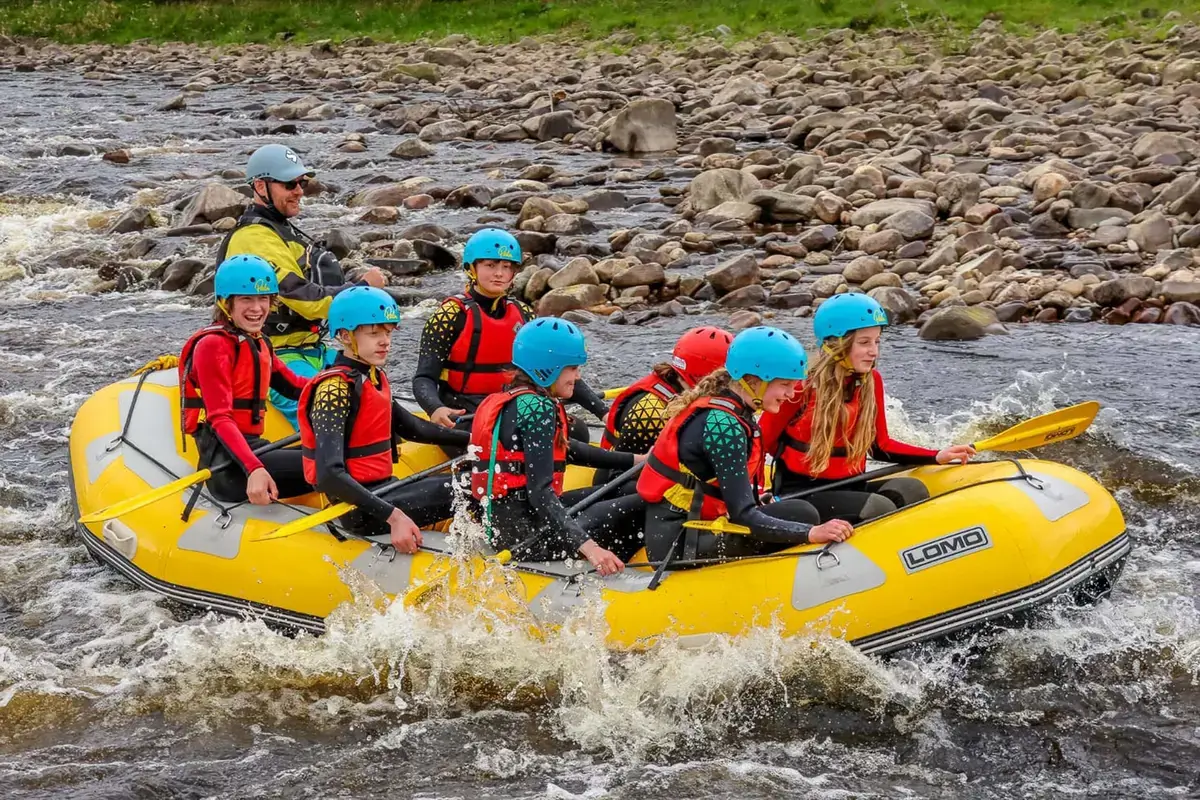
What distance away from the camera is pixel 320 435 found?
20.2ft

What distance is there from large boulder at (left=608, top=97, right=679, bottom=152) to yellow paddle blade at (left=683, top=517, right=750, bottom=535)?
42.1 feet

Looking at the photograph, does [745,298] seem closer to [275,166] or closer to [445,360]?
[445,360]

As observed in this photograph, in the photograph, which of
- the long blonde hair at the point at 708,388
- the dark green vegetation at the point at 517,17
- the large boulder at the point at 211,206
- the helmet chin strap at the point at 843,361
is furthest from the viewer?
the dark green vegetation at the point at 517,17

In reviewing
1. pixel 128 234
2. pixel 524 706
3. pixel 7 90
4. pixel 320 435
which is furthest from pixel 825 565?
pixel 7 90

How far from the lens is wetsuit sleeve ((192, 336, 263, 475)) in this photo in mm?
6645

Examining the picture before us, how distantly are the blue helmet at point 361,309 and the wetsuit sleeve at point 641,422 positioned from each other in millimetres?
1328

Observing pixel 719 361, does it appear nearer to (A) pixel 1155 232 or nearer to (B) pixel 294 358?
(B) pixel 294 358

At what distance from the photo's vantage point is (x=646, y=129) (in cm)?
1809

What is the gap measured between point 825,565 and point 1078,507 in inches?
44.9

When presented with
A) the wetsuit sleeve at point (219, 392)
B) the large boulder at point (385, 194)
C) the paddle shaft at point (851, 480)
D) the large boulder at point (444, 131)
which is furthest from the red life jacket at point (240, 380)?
the large boulder at point (444, 131)

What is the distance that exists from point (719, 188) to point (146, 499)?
889cm

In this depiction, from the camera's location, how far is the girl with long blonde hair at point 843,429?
6059mm

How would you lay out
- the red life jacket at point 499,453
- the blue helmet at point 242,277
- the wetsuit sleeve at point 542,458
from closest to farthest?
the wetsuit sleeve at point 542,458 < the red life jacket at point 499,453 < the blue helmet at point 242,277

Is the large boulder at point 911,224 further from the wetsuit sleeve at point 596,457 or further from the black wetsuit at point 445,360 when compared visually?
the wetsuit sleeve at point 596,457
